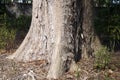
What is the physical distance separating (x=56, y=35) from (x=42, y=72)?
2.65 ft

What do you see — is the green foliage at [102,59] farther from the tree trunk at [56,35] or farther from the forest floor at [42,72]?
the tree trunk at [56,35]

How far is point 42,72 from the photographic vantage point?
25.8ft

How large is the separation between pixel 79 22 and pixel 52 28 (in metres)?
0.59

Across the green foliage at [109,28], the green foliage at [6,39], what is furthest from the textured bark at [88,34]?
the green foliage at [6,39]

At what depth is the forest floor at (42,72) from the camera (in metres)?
7.52

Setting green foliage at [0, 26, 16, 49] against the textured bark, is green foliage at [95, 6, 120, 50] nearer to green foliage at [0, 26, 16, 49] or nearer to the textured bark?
the textured bark

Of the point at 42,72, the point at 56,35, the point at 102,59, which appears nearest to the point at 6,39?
the point at 42,72

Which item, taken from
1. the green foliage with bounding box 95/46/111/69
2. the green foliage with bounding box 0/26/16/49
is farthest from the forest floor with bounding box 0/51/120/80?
the green foliage with bounding box 0/26/16/49

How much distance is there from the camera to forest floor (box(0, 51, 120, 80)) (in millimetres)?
7520

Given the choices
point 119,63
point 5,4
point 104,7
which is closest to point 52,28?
point 119,63

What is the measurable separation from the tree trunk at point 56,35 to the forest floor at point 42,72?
19 cm

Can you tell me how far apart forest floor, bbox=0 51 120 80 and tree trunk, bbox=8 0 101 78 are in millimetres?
187

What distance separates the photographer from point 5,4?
2203 cm

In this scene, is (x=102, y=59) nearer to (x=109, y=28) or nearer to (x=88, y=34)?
(x=88, y=34)
